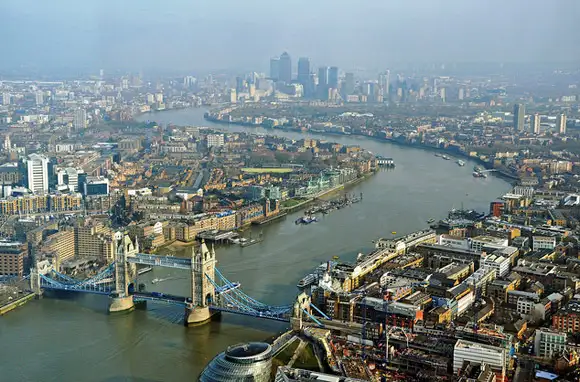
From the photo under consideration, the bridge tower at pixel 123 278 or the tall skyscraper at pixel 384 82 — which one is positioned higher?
the tall skyscraper at pixel 384 82

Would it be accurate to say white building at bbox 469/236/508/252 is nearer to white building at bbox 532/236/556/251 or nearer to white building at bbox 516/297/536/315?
white building at bbox 532/236/556/251

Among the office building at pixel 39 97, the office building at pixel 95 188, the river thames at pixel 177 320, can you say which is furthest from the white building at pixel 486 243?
the office building at pixel 39 97

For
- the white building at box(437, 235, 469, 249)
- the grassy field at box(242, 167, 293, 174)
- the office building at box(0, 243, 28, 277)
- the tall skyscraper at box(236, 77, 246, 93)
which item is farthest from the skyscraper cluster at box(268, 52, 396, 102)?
the office building at box(0, 243, 28, 277)

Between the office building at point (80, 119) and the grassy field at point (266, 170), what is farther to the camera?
the office building at point (80, 119)

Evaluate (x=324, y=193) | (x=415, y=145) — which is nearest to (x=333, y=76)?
(x=415, y=145)

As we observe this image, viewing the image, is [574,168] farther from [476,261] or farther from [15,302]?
[15,302]

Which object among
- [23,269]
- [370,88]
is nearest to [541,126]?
[370,88]

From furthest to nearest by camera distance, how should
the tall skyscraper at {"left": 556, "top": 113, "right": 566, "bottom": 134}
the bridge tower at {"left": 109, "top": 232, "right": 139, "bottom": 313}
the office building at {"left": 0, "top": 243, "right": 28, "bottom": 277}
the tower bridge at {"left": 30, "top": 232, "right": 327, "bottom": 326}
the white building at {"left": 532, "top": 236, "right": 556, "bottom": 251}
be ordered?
the tall skyscraper at {"left": 556, "top": 113, "right": 566, "bottom": 134}
the white building at {"left": 532, "top": 236, "right": 556, "bottom": 251}
the office building at {"left": 0, "top": 243, "right": 28, "bottom": 277}
the bridge tower at {"left": 109, "top": 232, "right": 139, "bottom": 313}
the tower bridge at {"left": 30, "top": 232, "right": 327, "bottom": 326}

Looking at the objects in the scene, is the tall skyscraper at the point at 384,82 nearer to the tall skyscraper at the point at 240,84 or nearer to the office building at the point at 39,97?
the tall skyscraper at the point at 240,84
